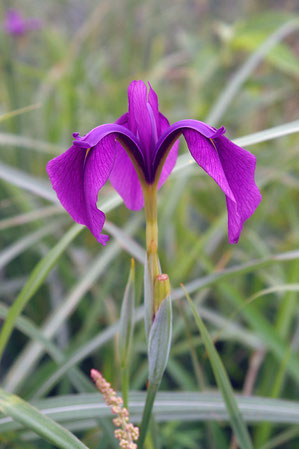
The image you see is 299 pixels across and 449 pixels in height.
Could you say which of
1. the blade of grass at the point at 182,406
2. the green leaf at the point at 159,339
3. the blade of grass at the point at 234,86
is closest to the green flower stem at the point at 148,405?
the green leaf at the point at 159,339

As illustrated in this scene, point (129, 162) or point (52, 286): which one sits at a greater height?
point (52, 286)

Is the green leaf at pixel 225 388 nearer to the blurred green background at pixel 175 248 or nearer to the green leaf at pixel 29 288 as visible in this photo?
the blurred green background at pixel 175 248

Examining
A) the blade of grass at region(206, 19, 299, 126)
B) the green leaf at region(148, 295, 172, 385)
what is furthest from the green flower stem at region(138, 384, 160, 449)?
the blade of grass at region(206, 19, 299, 126)

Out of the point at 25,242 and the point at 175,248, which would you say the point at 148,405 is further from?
the point at 175,248

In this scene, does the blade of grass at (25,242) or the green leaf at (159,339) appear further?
the blade of grass at (25,242)

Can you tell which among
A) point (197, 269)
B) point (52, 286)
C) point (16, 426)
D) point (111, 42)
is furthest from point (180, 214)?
point (111, 42)

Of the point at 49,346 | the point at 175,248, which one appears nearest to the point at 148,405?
the point at 49,346

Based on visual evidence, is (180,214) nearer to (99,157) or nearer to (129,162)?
(129,162)
